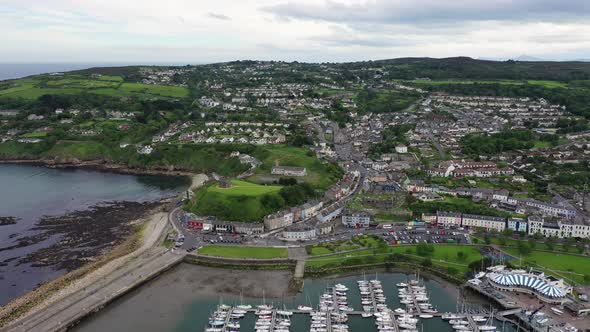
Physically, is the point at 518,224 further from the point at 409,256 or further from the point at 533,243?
the point at 409,256

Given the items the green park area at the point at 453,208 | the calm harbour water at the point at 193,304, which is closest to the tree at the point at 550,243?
the green park area at the point at 453,208

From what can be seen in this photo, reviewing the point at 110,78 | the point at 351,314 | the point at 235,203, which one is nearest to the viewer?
the point at 351,314

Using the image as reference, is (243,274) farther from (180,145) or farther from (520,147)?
(520,147)

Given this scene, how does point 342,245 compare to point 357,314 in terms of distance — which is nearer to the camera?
point 357,314

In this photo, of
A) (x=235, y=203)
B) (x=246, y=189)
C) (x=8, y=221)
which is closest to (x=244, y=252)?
(x=235, y=203)

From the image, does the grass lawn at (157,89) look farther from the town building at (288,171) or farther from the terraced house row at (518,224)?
the terraced house row at (518,224)

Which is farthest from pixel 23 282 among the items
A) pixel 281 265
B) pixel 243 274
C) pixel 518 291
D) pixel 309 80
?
pixel 309 80
